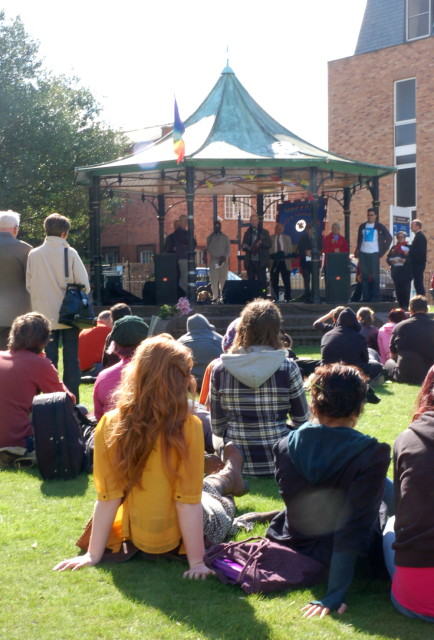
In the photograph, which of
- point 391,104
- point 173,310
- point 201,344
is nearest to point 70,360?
point 201,344

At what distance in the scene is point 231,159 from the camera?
16.8 m

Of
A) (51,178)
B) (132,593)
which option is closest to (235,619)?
(132,593)

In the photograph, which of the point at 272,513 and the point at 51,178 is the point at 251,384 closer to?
the point at 272,513

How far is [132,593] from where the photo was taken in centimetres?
393

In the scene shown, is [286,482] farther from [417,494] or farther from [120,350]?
[120,350]

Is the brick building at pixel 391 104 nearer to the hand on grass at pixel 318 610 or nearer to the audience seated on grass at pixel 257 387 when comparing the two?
the audience seated on grass at pixel 257 387

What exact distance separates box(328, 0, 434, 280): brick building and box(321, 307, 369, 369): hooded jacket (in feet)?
75.6

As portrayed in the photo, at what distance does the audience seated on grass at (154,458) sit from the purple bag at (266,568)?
11cm

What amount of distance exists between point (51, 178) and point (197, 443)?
27.9 meters

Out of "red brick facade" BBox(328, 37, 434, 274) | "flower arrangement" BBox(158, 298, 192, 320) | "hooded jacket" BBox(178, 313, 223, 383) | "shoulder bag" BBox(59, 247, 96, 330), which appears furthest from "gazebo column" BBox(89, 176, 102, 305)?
"red brick facade" BBox(328, 37, 434, 274)

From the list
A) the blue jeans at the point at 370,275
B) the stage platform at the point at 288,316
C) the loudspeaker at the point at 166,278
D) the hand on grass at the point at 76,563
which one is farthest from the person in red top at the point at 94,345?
the blue jeans at the point at 370,275

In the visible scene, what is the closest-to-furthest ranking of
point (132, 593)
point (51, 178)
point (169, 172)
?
point (132, 593) → point (169, 172) → point (51, 178)

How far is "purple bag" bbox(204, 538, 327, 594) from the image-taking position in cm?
395

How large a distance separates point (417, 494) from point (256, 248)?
638 inches
